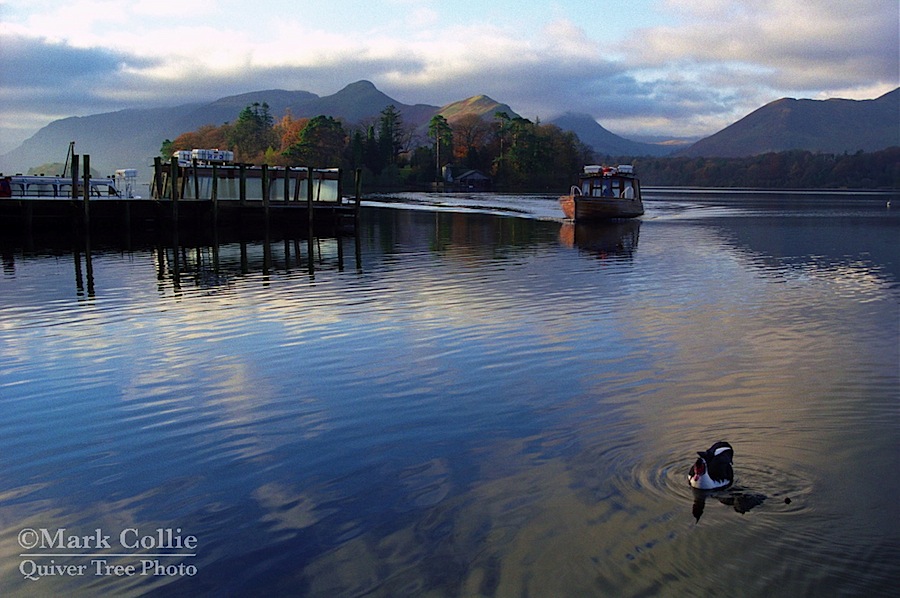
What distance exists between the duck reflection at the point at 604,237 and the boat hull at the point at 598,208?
707 mm

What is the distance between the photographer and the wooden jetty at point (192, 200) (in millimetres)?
46906

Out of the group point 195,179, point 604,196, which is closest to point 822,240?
point 604,196

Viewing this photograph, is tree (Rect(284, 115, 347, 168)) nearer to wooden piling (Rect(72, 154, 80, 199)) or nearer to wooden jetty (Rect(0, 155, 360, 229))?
wooden jetty (Rect(0, 155, 360, 229))

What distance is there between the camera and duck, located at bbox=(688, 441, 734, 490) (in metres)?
9.29

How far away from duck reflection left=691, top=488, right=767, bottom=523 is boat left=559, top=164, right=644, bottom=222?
178 ft

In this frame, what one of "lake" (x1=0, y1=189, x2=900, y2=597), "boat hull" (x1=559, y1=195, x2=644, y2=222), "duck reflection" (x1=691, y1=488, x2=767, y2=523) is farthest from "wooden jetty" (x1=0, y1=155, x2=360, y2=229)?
"duck reflection" (x1=691, y1=488, x2=767, y2=523)

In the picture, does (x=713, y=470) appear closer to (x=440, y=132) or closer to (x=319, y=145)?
(x=319, y=145)

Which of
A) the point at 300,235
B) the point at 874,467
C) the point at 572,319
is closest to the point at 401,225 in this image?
the point at 300,235

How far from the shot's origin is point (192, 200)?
52125 millimetres

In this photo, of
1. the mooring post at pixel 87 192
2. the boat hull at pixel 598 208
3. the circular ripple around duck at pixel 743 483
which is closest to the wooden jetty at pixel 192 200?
the mooring post at pixel 87 192

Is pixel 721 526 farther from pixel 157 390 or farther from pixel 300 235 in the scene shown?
pixel 300 235

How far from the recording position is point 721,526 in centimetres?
861

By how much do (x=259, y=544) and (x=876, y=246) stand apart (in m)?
44.6

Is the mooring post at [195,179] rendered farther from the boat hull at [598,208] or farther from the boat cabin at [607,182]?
the boat cabin at [607,182]
